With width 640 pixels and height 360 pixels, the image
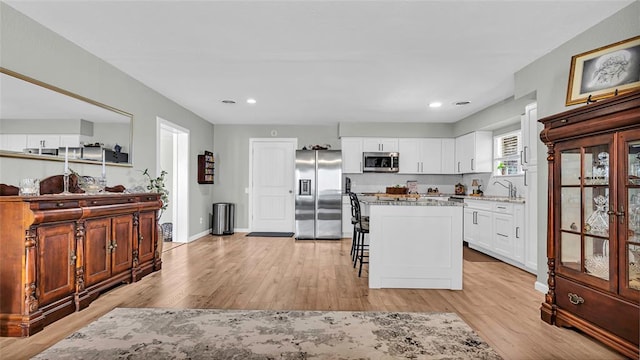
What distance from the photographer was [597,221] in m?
2.32

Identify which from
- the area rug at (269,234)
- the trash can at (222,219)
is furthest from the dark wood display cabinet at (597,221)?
the trash can at (222,219)

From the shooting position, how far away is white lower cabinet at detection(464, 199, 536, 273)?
4.32m

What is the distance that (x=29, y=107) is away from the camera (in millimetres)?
2801

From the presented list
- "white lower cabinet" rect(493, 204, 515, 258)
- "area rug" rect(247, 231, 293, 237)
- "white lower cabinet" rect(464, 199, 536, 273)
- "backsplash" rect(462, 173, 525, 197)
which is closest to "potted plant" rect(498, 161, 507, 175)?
"backsplash" rect(462, 173, 525, 197)

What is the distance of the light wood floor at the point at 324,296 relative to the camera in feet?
7.54

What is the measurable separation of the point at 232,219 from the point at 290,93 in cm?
350

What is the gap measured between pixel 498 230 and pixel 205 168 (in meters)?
5.28

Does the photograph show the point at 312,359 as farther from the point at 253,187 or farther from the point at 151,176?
the point at 253,187

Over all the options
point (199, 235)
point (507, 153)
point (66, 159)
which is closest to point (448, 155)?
point (507, 153)

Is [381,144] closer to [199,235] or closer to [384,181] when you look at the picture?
[384,181]

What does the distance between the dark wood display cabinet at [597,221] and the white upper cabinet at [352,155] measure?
4.46m

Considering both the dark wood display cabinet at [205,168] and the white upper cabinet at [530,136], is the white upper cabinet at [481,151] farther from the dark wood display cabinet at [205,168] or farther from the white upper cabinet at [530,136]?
the dark wood display cabinet at [205,168]

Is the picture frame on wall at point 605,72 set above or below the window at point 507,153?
above

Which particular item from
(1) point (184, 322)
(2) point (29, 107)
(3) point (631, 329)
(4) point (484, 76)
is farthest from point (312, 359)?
(4) point (484, 76)
